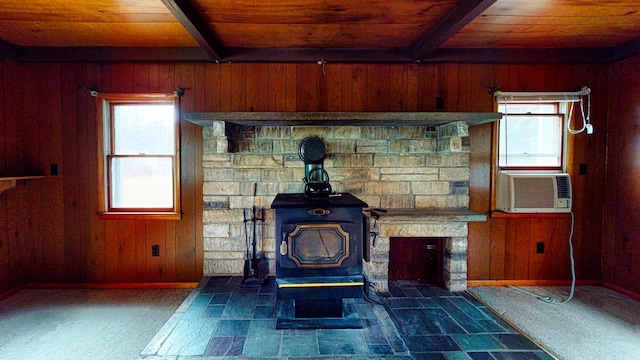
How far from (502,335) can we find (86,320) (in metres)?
3.09

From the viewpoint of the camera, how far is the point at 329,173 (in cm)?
307

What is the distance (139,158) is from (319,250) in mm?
2087

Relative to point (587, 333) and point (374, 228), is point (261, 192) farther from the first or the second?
point (587, 333)

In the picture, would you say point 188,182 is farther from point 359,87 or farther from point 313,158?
point 359,87

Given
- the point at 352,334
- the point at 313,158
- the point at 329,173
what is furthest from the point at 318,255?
the point at 329,173

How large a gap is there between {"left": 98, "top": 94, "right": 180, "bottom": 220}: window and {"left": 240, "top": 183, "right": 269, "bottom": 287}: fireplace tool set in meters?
0.70

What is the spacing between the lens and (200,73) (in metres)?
3.07

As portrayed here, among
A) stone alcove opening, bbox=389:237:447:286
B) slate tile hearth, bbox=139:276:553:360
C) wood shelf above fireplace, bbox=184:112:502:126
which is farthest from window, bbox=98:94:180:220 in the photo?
stone alcove opening, bbox=389:237:447:286

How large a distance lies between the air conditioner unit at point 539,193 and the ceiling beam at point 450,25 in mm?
1434

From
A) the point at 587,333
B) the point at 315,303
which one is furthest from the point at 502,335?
the point at 315,303

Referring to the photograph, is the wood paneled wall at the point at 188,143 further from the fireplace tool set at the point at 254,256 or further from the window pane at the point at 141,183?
the fireplace tool set at the point at 254,256

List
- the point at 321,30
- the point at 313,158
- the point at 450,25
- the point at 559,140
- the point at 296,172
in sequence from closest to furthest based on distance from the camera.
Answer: the point at 450,25
the point at 321,30
the point at 313,158
the point at 296,172
the point at 559,140

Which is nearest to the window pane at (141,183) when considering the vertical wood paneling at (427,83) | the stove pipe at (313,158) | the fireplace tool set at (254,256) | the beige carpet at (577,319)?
the fireplace tool set at (254,256)

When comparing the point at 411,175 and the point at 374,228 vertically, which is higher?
the point at 411,175
